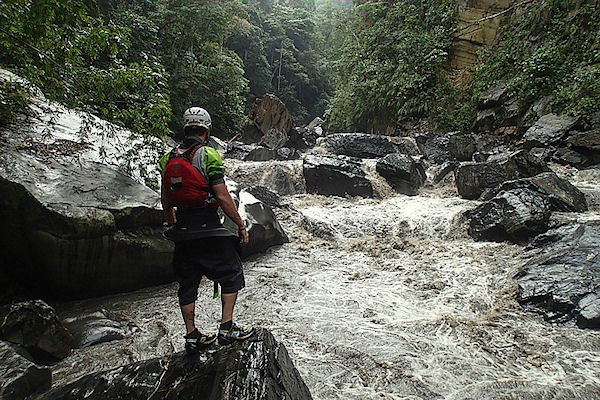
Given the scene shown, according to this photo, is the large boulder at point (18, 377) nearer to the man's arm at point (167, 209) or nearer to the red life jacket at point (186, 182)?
the man's arm at point (167, 209)

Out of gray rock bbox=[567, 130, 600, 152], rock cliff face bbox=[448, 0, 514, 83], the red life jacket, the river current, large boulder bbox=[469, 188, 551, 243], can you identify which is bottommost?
the river current

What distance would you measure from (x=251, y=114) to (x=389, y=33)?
8635 mm

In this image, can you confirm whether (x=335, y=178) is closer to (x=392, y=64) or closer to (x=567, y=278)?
(x=567, y=278)

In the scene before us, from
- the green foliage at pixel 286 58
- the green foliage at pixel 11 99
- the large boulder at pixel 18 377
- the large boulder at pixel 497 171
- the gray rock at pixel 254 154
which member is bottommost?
the large boulder at pixel 18 377

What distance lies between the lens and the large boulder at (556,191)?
20.5ft

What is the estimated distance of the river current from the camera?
2.99 m

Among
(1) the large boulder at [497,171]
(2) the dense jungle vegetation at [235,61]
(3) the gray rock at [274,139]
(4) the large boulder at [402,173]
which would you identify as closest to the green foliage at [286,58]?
(2) the dense jungle vegetation at [235,61]

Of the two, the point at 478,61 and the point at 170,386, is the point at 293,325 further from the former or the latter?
the point at 478,61

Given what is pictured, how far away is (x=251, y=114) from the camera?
2009 cm

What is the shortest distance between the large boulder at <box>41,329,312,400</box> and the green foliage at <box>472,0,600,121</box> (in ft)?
35.2

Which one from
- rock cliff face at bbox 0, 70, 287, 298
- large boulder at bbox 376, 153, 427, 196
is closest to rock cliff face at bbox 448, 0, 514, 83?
large boulder at bbox 376, 153, 427, 196

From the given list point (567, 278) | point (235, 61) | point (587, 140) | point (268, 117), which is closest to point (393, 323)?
point (567, 278)

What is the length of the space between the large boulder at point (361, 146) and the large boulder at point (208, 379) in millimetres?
11912

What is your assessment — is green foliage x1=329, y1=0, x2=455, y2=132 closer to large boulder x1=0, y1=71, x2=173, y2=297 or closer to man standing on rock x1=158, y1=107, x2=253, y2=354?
large boulder x1=0, y1=71, x2=173, y2=297
